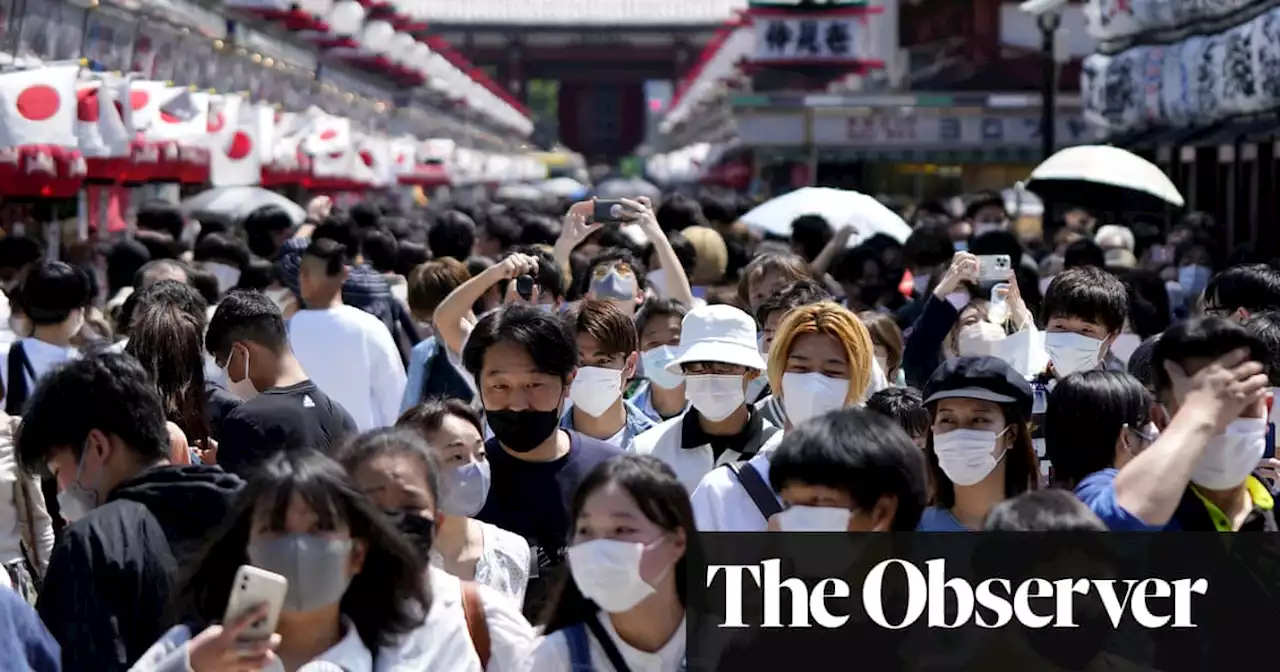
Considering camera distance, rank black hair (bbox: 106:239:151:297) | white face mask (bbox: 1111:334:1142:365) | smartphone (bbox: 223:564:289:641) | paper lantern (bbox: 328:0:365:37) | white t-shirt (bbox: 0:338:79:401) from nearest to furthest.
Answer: smartphone (bbox: 223:564:289:641) → white t-shirt (bbox: 0:338:79:401) → white face mask (bbox: 1111:334:1142:365) → black hair (bbox: 106:239:151:297) → paper lantern (bbox: 328:0:365:37)

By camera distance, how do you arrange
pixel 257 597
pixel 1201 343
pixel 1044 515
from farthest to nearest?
pixel 1201 343, pixel 1044 515, pixel 257 597

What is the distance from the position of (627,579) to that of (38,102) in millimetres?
9824

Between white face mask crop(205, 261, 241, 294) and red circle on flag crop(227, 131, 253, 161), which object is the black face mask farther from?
red circle on flag crop(227, 131, 253, 161)

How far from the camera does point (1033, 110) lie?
122 feet

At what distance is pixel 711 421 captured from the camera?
652 cm

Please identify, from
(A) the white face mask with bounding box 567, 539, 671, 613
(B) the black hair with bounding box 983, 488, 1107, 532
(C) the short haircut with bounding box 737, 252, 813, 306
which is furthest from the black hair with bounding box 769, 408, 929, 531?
(C) the short haircut with bounding box 737, 252, 813, 306

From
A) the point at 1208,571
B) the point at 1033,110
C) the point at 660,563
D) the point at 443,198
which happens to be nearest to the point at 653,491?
the point at 660,563

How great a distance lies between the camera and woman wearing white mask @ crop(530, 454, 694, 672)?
4238 mm

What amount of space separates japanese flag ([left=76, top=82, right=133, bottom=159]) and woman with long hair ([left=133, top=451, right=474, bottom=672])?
10.3 m

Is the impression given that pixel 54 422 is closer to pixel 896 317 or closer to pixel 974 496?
pixel 974 496

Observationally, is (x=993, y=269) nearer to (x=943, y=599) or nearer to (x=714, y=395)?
(x=714, y=395)

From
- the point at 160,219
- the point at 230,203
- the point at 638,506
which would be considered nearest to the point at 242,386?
the point at 638,506

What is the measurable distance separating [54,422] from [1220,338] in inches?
98.9

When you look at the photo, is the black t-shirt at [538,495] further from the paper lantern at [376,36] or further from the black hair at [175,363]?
the paper lantern at [376,36]
